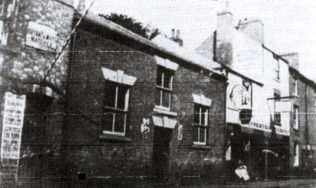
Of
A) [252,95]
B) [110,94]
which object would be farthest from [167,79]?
[252,95]

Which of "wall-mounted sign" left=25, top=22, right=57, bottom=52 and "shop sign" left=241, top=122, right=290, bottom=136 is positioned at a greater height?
"wall-mounted sign" left=25, top=22, right=57, bottom=52

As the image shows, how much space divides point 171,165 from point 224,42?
6.65 m

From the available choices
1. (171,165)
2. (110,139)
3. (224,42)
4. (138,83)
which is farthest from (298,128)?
(110,139)

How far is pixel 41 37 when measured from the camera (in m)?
7.60

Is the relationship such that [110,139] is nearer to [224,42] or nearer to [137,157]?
[137,157]

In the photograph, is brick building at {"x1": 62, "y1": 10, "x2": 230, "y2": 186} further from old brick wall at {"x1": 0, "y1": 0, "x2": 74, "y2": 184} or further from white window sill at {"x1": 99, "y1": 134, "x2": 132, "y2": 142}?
old brick wall at {"x1": 0, "y1": 0, "x2": 74, "y2": 184}

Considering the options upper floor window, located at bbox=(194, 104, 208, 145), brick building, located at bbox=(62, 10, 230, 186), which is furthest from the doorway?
upper floor window, located at bbox=(194, 104, 208, 145)

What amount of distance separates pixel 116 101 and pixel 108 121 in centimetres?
63

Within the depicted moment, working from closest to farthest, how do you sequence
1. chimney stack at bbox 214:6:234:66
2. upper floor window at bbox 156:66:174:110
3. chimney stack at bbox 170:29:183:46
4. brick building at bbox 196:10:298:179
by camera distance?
upper floor window at bbox 156:66:174:110
chimney stack at bbox 170:29:183:46
brick building at bbox 196:10:298:179
chimney stack at bbox 214:6:234:66

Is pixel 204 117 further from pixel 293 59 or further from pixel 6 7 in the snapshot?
pixel 293 59

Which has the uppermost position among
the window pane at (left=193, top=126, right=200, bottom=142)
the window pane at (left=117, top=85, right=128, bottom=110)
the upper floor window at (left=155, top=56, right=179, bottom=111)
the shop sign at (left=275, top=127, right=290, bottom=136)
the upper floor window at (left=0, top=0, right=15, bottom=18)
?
the upper floor window at (left=0, top=0, right=15, bottom=18)

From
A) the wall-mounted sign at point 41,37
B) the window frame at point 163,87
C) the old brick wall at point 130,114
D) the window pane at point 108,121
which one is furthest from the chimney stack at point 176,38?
the wall-mounted sign at point 41,37

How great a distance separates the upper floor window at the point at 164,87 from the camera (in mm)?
10336

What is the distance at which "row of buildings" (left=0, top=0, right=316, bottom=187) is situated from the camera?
24.0 ft
